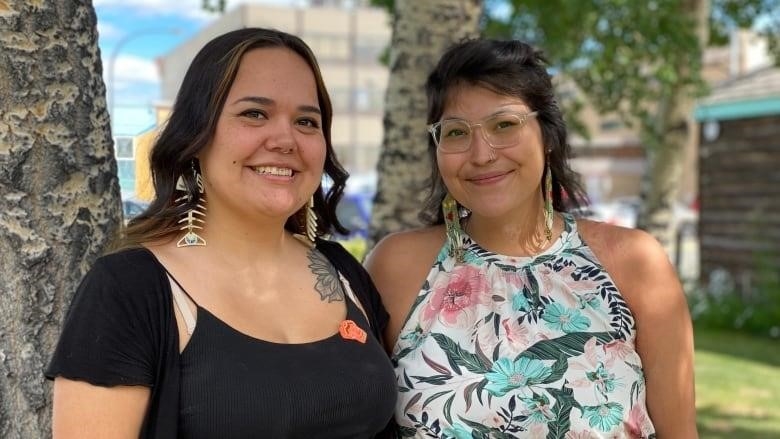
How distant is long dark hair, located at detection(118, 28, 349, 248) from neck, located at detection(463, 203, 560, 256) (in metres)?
0.84

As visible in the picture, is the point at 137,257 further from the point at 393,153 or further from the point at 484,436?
the point at 393,153

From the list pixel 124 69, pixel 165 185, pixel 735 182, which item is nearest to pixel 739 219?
pixel 735 182

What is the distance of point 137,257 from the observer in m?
1.99

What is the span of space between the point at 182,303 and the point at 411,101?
93.3 inches

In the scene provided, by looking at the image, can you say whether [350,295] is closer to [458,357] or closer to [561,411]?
[458,357]

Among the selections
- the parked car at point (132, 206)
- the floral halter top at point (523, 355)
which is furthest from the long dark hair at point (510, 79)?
the parked car at point (132, 206)

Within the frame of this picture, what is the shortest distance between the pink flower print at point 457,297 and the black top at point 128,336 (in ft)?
2.39

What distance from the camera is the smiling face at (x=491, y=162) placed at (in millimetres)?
2518

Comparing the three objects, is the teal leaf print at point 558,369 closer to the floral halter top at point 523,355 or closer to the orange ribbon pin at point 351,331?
the floral halter top at point 523,355

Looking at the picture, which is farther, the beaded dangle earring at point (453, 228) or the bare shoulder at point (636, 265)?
the beaded dangle earring at point (453, 228)

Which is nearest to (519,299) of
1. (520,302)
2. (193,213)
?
(520,302)

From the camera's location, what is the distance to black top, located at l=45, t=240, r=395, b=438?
1769mm

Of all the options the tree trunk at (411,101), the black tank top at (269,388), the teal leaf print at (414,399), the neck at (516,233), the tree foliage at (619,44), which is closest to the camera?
the black tank top at (269,388)

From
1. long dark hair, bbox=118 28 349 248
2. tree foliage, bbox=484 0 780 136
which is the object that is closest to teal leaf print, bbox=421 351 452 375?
long dark hair, bbox=118 28 349 248
